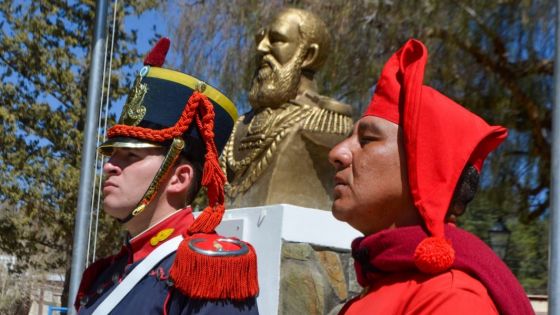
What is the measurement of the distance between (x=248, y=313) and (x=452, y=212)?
0.63m

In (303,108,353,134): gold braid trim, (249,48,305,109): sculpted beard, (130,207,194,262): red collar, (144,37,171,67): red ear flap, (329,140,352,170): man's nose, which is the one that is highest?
(249,48,305,109): sculpted beard

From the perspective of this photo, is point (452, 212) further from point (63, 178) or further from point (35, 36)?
point (35, 36)

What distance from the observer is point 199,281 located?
6.94 feet

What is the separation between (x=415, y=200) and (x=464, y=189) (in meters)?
0.14

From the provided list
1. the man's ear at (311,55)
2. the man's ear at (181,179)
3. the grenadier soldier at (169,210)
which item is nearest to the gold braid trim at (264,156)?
the man's ear at (311,55)

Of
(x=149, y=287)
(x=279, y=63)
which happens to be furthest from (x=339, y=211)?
(x=279, y=63)

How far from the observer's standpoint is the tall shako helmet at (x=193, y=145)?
2.14 metres

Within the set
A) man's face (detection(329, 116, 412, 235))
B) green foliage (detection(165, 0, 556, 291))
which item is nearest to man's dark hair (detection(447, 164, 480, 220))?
man's face (detection(329, 116, 412, 235))

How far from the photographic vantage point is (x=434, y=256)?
5.26 feet

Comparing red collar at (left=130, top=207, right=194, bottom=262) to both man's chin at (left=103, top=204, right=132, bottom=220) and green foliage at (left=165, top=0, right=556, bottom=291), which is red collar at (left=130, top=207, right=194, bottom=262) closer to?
man's chin at (left=103, top=204, right=132, bottom=220)

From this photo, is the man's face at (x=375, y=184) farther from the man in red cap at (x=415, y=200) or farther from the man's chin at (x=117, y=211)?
the man's chin at (x=117, y=211)

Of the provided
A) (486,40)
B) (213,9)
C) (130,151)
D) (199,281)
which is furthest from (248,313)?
(213,9)

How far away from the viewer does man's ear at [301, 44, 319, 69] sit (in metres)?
5.46

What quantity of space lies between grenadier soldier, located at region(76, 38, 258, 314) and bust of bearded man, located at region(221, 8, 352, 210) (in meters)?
2.55
